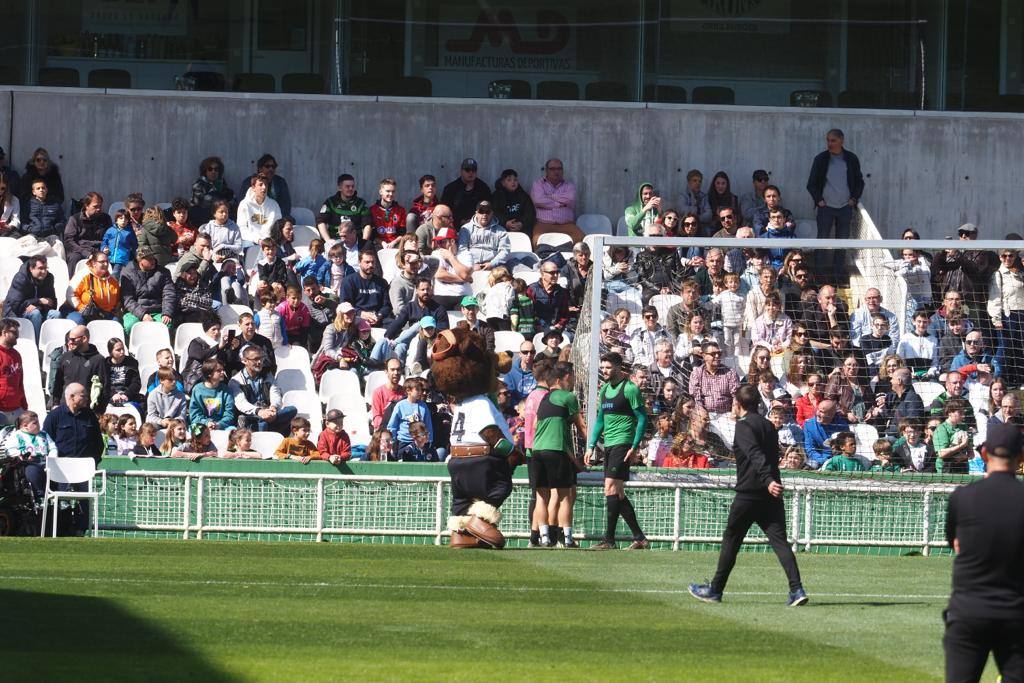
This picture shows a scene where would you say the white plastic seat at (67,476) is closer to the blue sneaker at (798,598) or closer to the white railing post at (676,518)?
the white railing post at (676,518)

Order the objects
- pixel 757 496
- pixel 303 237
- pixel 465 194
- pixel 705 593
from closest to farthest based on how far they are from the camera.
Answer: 1. pixel 757 496
2. pixel 705 593
3. pixel 303 237
4. pixel 465 194

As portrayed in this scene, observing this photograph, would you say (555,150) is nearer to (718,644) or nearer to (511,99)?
(511,99)

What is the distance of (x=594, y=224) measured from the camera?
2262 centimetres

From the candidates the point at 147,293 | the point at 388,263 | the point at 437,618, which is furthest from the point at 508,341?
the point at 437,618

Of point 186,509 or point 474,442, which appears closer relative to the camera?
point 474,442

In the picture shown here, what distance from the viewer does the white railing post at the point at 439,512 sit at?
1477 centimetres

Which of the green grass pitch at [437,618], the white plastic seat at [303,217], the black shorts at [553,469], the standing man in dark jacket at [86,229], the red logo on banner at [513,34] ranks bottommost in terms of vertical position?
the green grass pitch at [437,618]

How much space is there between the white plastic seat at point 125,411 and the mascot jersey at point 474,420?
5.77 m

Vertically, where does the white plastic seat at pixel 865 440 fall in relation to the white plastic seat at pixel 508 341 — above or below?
below

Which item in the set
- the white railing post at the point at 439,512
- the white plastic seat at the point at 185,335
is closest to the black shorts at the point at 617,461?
the white railing post at the point at 439,512

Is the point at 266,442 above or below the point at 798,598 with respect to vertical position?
above

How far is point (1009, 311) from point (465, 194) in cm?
777

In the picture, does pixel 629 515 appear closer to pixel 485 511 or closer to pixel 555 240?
pixel 485 511

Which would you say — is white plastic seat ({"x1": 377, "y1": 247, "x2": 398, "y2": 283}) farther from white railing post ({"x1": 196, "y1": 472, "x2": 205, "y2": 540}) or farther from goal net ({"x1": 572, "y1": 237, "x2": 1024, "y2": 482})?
white railing post ({"x1": 196, "y1": 472, "x2": 205, "y2": 540})
